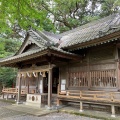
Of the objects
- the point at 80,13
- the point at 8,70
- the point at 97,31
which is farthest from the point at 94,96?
the point at 80,13

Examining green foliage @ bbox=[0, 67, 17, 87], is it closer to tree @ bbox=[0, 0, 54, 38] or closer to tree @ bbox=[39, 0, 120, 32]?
tree @ bbox=[39, 0, 120, 32]

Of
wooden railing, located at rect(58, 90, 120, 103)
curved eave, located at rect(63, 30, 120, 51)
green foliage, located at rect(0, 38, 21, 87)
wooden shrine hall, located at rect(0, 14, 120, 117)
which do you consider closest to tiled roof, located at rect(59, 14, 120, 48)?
wooden shrine hall, located at rect(0, 14, 120, 117)

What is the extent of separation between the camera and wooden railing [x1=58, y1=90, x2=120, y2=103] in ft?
23.0

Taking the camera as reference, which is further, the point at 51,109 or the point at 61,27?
the point at 61,27

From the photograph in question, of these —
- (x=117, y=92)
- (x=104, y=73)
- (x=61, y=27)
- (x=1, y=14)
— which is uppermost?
(x=61, y=27)

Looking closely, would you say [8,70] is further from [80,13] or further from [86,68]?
[80,13]

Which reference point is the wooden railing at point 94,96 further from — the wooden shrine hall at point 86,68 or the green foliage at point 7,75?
the green foliage at point 7,75

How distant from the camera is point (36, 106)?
377 inches

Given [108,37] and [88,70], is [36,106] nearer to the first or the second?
[88,70]

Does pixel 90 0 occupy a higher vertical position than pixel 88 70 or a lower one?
higher

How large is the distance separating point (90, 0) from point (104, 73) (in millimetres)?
20937

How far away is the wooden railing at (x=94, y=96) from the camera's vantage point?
23.0 ft

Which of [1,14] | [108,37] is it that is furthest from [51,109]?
[1,14]

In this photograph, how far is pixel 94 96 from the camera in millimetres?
7652
